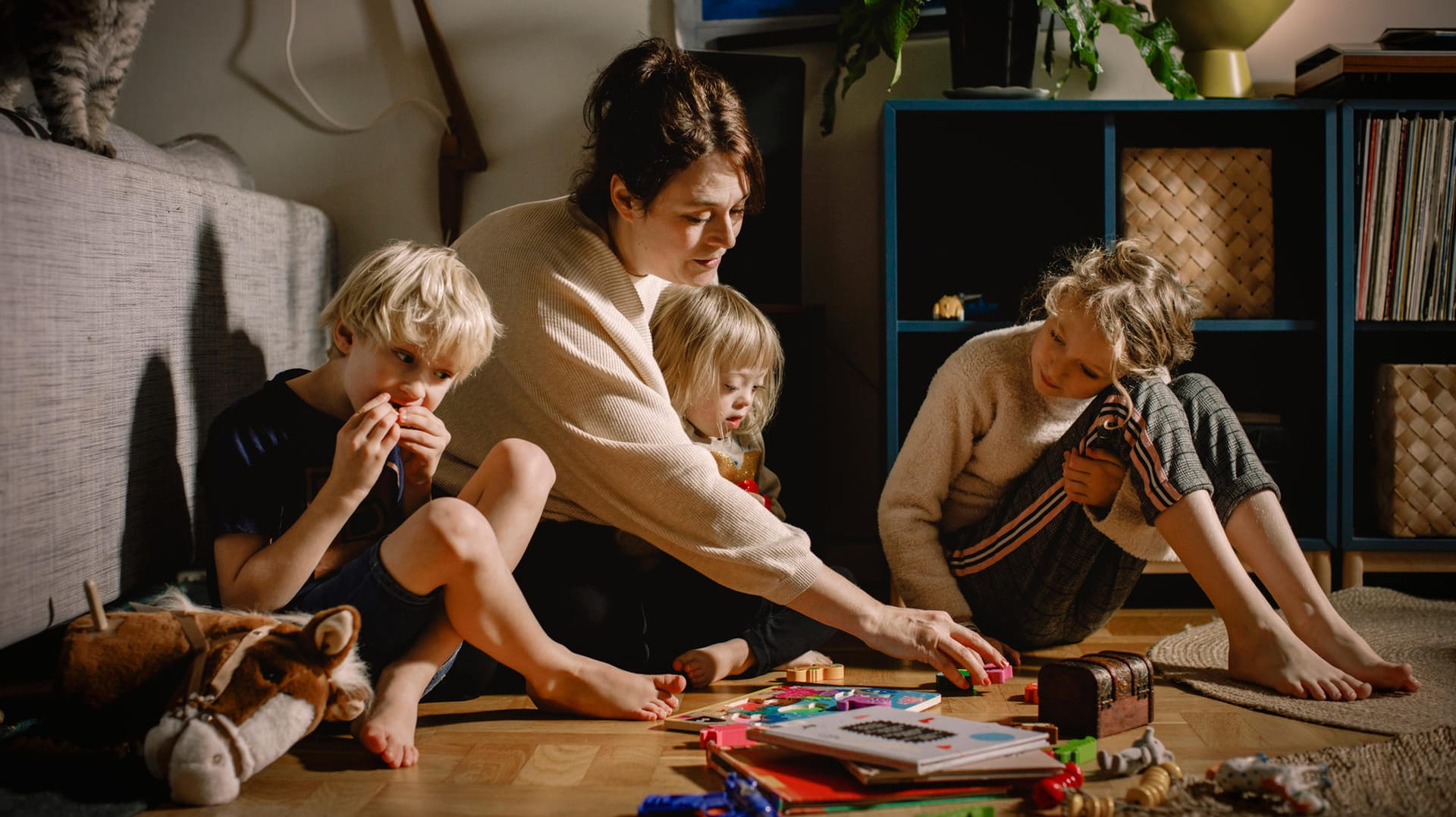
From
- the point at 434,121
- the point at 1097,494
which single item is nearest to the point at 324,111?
the point at 434,121

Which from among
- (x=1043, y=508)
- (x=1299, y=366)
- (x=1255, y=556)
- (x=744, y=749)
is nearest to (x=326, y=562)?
(x=744, y=749)

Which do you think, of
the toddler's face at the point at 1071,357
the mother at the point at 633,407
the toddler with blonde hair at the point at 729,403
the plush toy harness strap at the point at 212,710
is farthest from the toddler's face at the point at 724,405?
the plush toy harness strap at the point at 212,710

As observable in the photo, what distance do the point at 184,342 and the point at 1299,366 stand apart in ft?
6.02

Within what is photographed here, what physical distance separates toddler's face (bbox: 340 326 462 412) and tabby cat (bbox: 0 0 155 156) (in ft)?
1.60

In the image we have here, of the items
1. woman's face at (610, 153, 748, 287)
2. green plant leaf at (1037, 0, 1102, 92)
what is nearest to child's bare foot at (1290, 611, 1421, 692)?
woman's face at (610, 153, 748, 287)

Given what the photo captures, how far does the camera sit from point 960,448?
5.38 feet

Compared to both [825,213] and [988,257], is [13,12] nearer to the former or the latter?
[825,213]

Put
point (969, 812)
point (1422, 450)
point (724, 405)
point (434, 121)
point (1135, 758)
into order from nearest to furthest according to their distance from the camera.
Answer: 1. point (969, 812)
2. point (1135, 758)
3. point (724, 405)
4. point (1422, 450)
5. point (434, 121)

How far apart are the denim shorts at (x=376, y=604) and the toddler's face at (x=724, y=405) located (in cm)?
54

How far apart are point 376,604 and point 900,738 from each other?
22.0 inches

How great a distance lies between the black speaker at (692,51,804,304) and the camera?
1965mm

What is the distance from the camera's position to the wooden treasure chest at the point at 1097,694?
117 cm

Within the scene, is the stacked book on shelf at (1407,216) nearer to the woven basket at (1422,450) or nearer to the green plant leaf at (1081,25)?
the woven basket at (1422,450)

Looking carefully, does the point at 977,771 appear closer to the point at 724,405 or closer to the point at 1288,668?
the point at 1288,668
